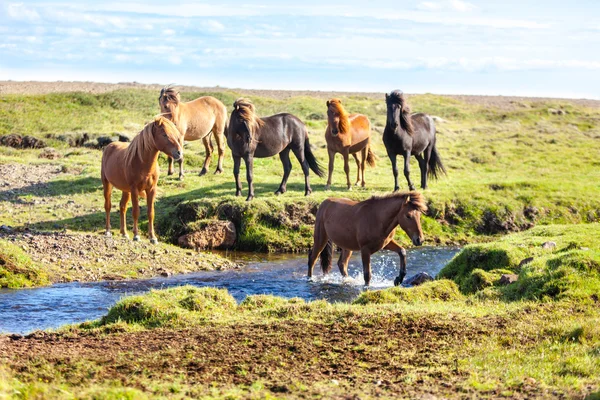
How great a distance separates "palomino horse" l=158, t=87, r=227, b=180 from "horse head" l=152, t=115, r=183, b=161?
18.2ft

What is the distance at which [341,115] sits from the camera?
2311 centimetres

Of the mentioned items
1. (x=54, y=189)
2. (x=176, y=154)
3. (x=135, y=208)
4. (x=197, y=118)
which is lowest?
(x=54, y=189)

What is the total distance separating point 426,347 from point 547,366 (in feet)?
4.78

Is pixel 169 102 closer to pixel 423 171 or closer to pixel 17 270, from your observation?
pixel 423 171

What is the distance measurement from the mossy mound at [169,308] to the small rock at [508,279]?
15.4 feet

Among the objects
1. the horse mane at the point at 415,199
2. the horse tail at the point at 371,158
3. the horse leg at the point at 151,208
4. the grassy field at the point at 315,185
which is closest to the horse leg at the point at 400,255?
the horse mane at the point at 415,199

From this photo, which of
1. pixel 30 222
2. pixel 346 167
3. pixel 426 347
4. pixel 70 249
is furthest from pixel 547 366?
pixel 346 167

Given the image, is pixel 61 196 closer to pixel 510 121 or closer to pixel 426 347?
pixel 426 347

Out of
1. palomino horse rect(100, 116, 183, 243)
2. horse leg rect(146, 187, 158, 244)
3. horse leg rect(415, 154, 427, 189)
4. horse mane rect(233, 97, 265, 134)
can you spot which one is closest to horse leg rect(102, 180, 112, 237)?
palomino horse rect(100, 116, 183, 243)

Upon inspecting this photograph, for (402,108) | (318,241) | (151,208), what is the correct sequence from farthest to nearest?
(402,108) → (151,208) → (318,241)

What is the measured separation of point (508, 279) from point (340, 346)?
480cm

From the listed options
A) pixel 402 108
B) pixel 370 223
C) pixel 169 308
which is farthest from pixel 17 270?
pixel 402 108

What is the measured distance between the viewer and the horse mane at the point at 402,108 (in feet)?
72.6

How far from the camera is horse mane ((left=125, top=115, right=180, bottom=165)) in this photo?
1689 centimetres
